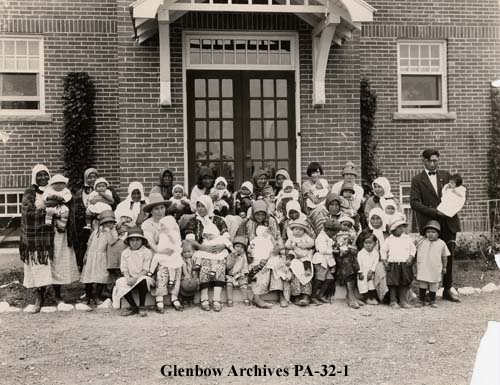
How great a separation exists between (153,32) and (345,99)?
316cm

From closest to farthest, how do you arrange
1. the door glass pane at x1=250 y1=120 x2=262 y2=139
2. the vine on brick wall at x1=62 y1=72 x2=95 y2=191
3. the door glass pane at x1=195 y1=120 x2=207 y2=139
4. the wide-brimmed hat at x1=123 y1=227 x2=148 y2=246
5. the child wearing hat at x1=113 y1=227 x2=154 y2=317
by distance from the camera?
the child wearing hat at x1=113 y1=227 x2=154 y2=317 < the wide-brimmed hat at x1=123 y1=227 x2=148 y2=246 < the door glass pane at x1=195 y1=120 x2=207 y2=139 < the door glass pane at x1=250 y1=120 x2=262 y2=139 < the vine on brick wall at x1=62 y1=72 x2=95 y2=191

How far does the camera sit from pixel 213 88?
9375 mm

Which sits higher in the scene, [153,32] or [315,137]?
[153,32]

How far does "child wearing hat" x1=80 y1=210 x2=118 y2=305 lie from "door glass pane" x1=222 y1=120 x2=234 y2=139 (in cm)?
281

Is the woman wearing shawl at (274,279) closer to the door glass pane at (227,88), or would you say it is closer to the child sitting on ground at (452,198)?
the child sitting on ground at (452,198)

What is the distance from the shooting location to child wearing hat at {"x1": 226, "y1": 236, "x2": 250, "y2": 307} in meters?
7.07

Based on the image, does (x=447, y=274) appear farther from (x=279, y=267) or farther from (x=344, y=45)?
(x=344, y=45)

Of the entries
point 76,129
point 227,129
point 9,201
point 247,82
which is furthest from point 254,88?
point 9,201

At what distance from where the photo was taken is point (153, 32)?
8922 millimetres

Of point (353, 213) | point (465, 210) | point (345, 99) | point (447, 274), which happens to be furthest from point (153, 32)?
point (465, 210)

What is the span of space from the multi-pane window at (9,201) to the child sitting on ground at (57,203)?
11.3ft

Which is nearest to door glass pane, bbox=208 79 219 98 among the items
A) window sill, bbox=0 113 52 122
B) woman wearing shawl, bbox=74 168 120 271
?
woman wearing shawl, bbox=74 168 120 271

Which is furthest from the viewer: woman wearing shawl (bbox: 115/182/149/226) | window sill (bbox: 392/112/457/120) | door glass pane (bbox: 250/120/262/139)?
window sill (bbox: 392/112/457/120)

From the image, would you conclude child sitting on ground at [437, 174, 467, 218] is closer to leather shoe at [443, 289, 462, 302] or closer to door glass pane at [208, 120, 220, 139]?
leather shoe at [443, 289, 462, 302]
